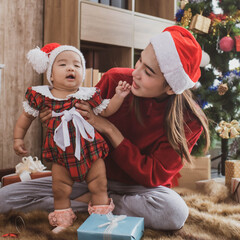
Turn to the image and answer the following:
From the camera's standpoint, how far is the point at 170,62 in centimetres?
123

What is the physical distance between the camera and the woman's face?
126 cm

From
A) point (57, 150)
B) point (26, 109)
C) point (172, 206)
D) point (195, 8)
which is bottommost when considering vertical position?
point (172, 206)

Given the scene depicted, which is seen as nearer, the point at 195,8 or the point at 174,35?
the point at 174,35

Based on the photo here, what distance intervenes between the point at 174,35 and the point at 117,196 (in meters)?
0.68

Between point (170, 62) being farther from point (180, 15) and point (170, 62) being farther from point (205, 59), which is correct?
point (180, 15)

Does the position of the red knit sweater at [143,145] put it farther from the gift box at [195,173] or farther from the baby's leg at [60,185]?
the gift box at [195,173]

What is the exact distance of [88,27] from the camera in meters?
2.38

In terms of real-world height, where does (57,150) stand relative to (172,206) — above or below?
above

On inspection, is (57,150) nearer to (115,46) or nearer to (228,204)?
(228,204)

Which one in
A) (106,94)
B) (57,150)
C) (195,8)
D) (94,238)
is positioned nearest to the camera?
(94,238)

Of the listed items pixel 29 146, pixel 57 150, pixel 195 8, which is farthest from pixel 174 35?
pixel 29 146

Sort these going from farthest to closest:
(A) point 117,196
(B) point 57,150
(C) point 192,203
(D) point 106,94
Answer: (C) point 192,203
(D) point 106,94
(A) point 117,196
(B) point 57,150

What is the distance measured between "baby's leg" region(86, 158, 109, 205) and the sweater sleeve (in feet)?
0.32

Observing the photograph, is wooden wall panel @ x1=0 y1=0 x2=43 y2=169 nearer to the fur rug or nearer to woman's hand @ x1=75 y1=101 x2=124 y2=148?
the fur rug
